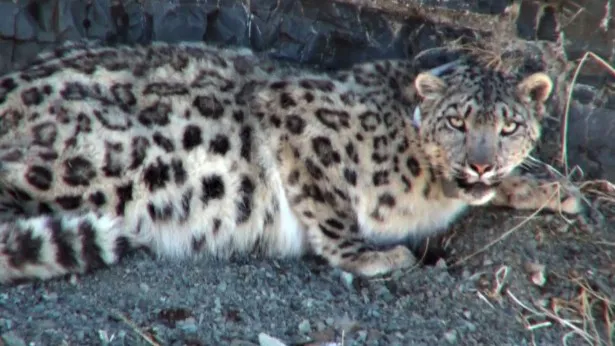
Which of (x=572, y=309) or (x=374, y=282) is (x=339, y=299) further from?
(x=572, y=309)

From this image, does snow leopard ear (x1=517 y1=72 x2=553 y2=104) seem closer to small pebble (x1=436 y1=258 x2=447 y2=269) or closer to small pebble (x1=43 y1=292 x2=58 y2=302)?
small pebble (x1=436 y1=258 x2=447 y2=269)

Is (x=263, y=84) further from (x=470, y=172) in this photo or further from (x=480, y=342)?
(x=480, y=342)

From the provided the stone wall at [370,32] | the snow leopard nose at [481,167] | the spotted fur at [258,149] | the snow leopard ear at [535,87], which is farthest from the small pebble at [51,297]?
the snow leopard ear at [535,87]

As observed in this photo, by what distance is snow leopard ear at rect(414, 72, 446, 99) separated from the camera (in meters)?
4.29

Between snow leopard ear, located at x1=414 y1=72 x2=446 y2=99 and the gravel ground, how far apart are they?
68cm

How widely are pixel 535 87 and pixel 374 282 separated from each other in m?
1.14

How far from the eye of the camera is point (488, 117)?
414 centimetres

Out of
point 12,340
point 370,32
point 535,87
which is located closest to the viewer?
point 12,340

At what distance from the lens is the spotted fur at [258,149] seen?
4043 millimetres

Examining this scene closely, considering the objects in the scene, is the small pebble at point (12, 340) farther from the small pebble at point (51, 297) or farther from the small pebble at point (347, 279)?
the small pebble at point (347, 279)

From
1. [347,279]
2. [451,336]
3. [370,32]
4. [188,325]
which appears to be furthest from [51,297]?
[370,32]

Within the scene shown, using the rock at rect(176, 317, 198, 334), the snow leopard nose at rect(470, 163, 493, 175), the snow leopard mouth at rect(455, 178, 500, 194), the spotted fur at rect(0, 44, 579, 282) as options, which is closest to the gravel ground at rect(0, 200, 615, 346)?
the rock at rect(176, 317, 198, 334)

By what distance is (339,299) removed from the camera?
396 cm

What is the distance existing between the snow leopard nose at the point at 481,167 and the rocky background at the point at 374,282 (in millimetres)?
432
